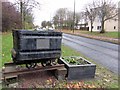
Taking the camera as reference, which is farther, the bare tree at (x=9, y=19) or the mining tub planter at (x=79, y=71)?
the bare tree at (x=9, y=19)

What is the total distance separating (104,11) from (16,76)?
99.1 feet

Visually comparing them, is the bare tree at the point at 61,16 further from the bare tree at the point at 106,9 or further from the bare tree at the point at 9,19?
the bare tree at the point at 9,19

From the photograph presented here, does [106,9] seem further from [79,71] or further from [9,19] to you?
[79,71]

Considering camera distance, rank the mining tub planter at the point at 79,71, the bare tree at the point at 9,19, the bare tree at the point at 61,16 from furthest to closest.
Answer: the bare tree at the point at 61,16 < the bare tree at the point at 9,19 < the mining tub planter at the point at 79,71

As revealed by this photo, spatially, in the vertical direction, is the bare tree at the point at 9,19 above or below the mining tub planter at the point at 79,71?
above

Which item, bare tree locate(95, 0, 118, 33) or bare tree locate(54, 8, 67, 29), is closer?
bare tree locate(95, 0, 118, 33)

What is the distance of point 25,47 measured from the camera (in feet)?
13.9

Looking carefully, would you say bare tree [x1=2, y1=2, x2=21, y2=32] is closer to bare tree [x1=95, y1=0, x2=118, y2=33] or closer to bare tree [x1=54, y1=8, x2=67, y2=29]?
bare tree [x1=95, y1=0, x2=118, y2=33]

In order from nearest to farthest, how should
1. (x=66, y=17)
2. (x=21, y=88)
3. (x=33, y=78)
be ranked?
(x=21, y=88), (x=33, y=78), (x=66, y=17)

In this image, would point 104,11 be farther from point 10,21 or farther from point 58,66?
point 58,66

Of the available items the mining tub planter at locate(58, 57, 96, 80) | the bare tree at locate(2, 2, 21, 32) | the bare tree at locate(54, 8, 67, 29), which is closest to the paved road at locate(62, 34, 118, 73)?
the mining tub planter at locate(58, 57, 96, 80)

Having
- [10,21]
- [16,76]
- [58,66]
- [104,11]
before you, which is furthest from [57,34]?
[104,11]

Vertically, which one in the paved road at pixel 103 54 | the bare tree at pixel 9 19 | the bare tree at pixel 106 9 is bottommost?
the paved road at pixel 103 54

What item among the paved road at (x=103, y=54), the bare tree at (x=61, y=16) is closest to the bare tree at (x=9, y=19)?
the paved road at (x=103, y=54)
